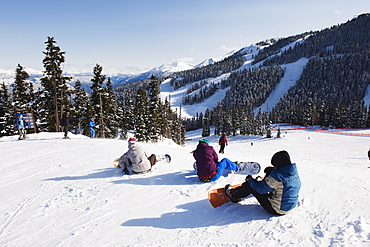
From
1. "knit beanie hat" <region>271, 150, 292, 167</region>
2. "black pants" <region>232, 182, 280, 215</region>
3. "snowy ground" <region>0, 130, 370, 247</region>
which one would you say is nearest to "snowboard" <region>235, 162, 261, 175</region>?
"snowy ground" <region>0, 130, 370, 247</region>

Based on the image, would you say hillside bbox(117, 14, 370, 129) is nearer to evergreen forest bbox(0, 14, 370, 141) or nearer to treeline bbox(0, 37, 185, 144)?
evergreen forest bbox(0, 14, 370, 141)

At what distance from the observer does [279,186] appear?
3.69 meters

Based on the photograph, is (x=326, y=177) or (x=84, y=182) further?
(x=84, y=182)

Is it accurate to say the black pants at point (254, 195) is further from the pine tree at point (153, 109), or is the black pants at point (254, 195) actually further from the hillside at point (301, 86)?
the hillside at point (301, 86)

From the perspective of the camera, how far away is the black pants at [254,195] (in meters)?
3.86

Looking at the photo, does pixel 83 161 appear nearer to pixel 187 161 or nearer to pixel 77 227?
pixel 187 161

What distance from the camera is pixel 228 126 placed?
2906 inches

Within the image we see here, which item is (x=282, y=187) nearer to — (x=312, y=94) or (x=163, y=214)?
(x=163, y=214)

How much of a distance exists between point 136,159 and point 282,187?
4641mm

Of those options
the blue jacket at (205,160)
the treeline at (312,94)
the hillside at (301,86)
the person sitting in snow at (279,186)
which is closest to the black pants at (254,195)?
the person sitting in snow at (279,186)

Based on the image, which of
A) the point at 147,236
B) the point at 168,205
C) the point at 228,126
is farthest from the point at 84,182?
the point at 228,126

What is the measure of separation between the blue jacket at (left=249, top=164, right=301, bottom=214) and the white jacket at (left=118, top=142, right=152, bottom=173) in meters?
4.13

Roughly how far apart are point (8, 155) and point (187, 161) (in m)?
9.43

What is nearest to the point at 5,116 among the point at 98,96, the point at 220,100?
the point at 98,96
